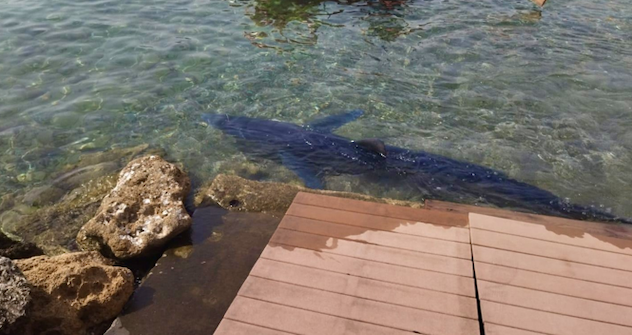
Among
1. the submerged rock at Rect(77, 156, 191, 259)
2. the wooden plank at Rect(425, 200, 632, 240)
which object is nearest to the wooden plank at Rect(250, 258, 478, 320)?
the submerged rock at Rect(77, 156, 191, 259)

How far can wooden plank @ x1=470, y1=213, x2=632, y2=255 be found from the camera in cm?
407

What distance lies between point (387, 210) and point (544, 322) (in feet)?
5.51

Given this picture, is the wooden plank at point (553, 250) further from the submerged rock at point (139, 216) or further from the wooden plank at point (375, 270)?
the submerged rock at point (139, 216)

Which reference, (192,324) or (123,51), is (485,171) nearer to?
(192,324)

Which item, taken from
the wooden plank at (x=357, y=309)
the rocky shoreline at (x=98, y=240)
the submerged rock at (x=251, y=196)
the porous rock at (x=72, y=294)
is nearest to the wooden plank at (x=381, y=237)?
the rocky shoreline at (x=98, y=240)

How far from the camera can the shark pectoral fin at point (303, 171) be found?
625 cm

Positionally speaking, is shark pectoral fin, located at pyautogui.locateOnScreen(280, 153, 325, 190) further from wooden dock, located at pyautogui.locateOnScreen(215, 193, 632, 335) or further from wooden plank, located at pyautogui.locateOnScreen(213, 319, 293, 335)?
wooden plank, located at pyautogui.locateOnScreen(213, 319, 293, 335)

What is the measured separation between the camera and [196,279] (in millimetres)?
4199

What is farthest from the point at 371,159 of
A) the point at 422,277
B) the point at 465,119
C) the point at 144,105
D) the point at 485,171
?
the point at 144,105

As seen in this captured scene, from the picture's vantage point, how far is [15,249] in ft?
15.1

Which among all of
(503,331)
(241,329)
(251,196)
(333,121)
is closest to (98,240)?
(251,196)

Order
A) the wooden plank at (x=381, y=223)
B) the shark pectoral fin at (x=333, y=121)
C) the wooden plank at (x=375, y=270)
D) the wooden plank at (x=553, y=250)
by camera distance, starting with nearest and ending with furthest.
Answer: the wooden plank at (x=375, y=270), the wooden plank at (x=553, y=250), the wooden plank at (x=381, y=223), the shark pectoral fin at (x=333, y=121)

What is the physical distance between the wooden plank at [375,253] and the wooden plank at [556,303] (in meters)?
0.25

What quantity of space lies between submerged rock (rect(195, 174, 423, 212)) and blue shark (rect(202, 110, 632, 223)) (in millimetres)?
808
